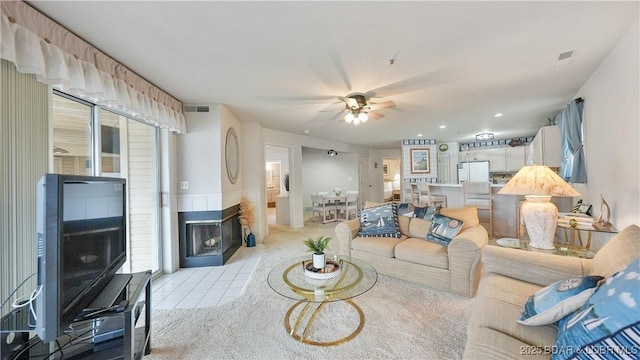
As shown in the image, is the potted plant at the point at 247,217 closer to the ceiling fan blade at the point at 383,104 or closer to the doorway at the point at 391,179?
the ceiling fan blade at the point at 383,104

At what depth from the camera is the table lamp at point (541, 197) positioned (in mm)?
2066

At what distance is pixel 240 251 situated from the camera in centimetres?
404

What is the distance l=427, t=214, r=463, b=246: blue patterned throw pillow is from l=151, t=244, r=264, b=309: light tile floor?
2.28 m

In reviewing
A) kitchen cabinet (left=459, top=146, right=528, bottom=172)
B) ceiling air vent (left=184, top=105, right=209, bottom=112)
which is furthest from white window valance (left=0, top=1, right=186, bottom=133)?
kitchen cabinet (left=459, top=146, right=528, bottom=172)

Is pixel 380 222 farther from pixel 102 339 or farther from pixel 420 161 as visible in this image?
pixel 420 161

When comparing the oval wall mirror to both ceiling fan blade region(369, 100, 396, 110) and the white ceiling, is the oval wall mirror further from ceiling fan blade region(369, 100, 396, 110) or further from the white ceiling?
ceiling fan blade region(369, 100, 396, 110)

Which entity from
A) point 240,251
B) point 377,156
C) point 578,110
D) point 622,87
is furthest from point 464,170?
point 240,251

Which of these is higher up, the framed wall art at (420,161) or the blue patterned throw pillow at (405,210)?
the framed wall art at (420,161)

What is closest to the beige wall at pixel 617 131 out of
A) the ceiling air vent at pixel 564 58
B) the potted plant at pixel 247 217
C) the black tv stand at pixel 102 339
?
the ceiling air vent at pixel 564 58

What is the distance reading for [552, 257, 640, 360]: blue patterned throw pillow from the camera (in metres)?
0.80

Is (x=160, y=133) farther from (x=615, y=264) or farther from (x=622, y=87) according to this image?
(x=622, y=87)

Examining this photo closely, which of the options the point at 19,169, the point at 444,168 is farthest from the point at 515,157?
the point at 19,169

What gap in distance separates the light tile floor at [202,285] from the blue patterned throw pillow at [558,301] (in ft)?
7.99

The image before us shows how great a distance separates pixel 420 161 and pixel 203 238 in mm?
6035
